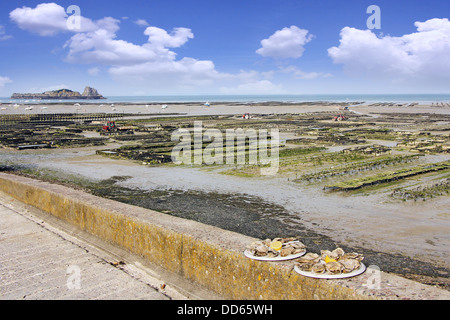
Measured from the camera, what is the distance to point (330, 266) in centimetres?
558

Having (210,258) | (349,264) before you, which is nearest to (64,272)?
(210,258)

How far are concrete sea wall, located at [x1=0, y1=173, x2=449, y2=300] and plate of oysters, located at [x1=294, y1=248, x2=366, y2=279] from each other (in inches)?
3.3

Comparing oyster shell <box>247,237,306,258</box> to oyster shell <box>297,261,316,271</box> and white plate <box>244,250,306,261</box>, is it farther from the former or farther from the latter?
oyster shell <box>297,261,316,271</box>

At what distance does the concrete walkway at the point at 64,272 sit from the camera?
6547mm

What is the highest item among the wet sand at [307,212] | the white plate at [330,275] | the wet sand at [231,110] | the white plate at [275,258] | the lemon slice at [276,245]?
the wet sand at [231,110]

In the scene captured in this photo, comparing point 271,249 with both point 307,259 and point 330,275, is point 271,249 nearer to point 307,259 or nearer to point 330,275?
point 307,259

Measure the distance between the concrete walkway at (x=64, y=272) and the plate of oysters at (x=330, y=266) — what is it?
7.32ft

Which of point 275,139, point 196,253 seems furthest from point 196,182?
point 275,139

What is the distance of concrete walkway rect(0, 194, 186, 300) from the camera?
6.55 meters

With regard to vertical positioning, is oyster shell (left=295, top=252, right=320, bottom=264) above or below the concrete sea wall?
above

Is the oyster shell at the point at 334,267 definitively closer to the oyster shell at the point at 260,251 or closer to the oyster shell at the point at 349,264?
the oyster shell at the point at 349,264

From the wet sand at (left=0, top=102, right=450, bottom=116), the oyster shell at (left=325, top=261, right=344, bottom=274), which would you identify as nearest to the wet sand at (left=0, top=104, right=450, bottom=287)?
the oyster shell at (left=325, top=261, right=344, bottom=274)

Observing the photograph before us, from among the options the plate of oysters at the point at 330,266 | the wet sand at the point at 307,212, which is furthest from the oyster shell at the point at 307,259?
the wet sand at the point at 307,212

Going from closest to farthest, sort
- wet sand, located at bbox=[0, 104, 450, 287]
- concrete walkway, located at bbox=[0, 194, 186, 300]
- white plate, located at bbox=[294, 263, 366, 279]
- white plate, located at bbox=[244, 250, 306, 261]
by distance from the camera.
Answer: white plate, located at bbox=[294, 263, 366, 279] < white plate, located at bbox=[244, 250, 306, 261] < concrete walkway, located at bbox=[0, 194, 186, 300] < wet sand, located at bbox=[0, 104, 450, 287]
